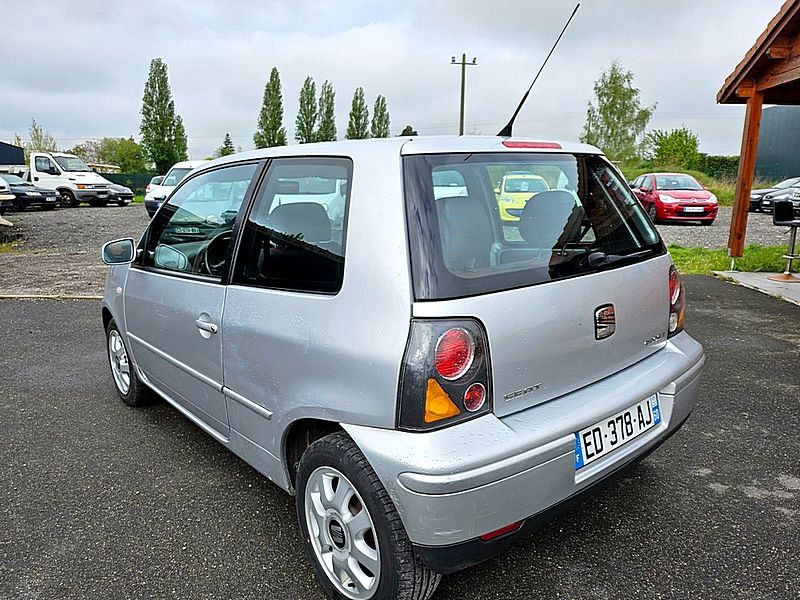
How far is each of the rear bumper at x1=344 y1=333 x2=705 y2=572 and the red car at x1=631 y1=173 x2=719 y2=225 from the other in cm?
1622

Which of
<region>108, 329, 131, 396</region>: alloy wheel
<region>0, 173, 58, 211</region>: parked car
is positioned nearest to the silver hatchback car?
<region>108, 329, 131, 396</region>: alloy wheel

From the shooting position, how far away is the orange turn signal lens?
1734 millimetres

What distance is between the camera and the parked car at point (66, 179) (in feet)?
83.3

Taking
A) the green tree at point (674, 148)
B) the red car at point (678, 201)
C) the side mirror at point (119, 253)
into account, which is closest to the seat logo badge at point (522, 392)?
the side mirror at point (119, 253)

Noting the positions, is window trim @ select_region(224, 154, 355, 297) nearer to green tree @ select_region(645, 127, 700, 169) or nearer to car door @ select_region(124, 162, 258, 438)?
car door @ select_region(124, 162, 258, 438)

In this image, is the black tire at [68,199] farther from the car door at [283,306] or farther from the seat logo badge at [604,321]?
the seat logo badge at [604,321]

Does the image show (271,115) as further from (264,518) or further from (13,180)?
(264,518)

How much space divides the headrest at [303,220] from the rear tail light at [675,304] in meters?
1.44

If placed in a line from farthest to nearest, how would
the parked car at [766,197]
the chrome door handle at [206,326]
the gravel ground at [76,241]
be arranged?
the parked car at [766,197], the gravel ground at [76,241], the chrome door handle at [206,326]

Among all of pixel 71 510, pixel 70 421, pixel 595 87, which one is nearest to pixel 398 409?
pixel 71 510

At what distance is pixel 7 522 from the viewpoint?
2615 mm

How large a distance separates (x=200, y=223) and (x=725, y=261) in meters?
9.00

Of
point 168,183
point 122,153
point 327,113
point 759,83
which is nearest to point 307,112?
point 327,113

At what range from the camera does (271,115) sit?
5444 cm
